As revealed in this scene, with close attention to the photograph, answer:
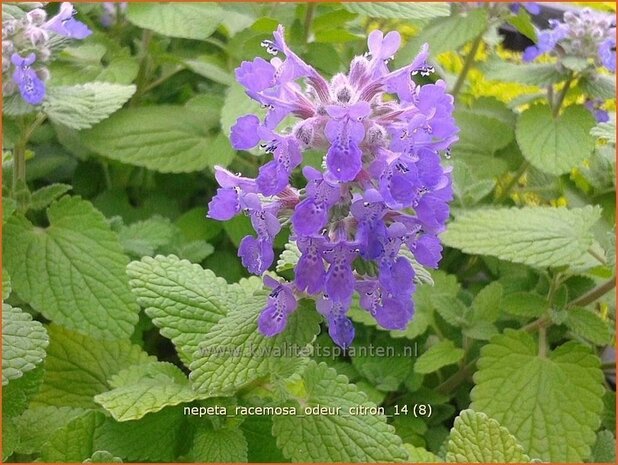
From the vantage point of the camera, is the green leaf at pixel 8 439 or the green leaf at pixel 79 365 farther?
the green leaf at pixel 79 365

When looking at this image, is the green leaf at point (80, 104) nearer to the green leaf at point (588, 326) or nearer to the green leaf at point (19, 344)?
the green leaf at point (19, 344)

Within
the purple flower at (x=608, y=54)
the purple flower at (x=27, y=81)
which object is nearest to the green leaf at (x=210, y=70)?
the purple flower at (x=27, y=81)

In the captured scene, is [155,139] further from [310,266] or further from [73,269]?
[310,266]

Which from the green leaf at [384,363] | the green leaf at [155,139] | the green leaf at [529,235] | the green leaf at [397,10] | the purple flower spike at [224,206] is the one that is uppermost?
the green leaf at [397,10]

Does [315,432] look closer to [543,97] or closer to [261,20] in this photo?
[261,20]

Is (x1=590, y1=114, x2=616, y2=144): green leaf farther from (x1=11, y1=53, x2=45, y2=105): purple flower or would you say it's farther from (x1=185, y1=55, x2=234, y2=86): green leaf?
(x1=11, y1=53, x2=45, y2=105): purple flower

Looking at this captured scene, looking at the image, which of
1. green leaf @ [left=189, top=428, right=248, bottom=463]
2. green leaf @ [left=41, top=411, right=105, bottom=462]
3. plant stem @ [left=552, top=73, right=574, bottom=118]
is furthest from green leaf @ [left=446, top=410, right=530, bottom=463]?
plant stem @ [left=552, top=73, right=574, bottom=118]
